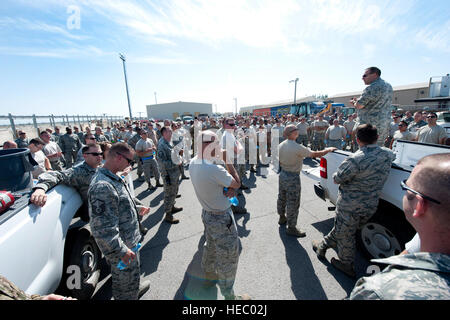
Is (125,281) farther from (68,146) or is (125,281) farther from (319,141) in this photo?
(319,141)

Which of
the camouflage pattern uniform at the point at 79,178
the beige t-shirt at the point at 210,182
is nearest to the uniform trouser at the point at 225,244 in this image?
the beige t-shirt at the point at 210,182

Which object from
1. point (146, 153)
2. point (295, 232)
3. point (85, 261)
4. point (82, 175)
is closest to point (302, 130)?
point (295, 232)

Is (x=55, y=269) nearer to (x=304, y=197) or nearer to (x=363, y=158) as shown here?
(x=363, y=158)

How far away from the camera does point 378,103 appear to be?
11.2 feet

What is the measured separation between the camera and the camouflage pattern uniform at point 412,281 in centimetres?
69

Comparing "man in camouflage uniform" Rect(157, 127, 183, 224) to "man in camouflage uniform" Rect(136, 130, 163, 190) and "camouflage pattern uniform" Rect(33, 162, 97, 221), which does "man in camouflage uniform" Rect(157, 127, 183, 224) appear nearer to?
"camouflage pattern uniform" Rect(33, 162, 97, 221)

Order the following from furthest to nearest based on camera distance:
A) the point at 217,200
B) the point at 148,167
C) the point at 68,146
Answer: the point at 68,146 < the point at 148,167 < the point at 217,200

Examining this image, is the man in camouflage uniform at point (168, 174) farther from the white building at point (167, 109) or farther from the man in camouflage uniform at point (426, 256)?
the white building at point (167, 109)

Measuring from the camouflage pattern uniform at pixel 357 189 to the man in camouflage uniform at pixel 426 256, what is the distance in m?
1.69

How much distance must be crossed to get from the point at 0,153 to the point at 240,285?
4.05 metres

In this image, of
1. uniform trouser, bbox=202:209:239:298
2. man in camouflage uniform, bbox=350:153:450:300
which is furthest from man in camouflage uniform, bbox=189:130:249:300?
man in camouflage uniform, bbox=350:153:450:300

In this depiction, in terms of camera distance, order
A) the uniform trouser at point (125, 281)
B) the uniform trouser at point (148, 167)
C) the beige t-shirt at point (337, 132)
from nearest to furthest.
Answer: the uniform trouser at point (125, 281), the uniform trouser at point (148, 167), the beige t-shirt at point (337, 132)

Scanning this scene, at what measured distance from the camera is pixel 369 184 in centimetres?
243

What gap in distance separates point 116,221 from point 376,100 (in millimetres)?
4524
